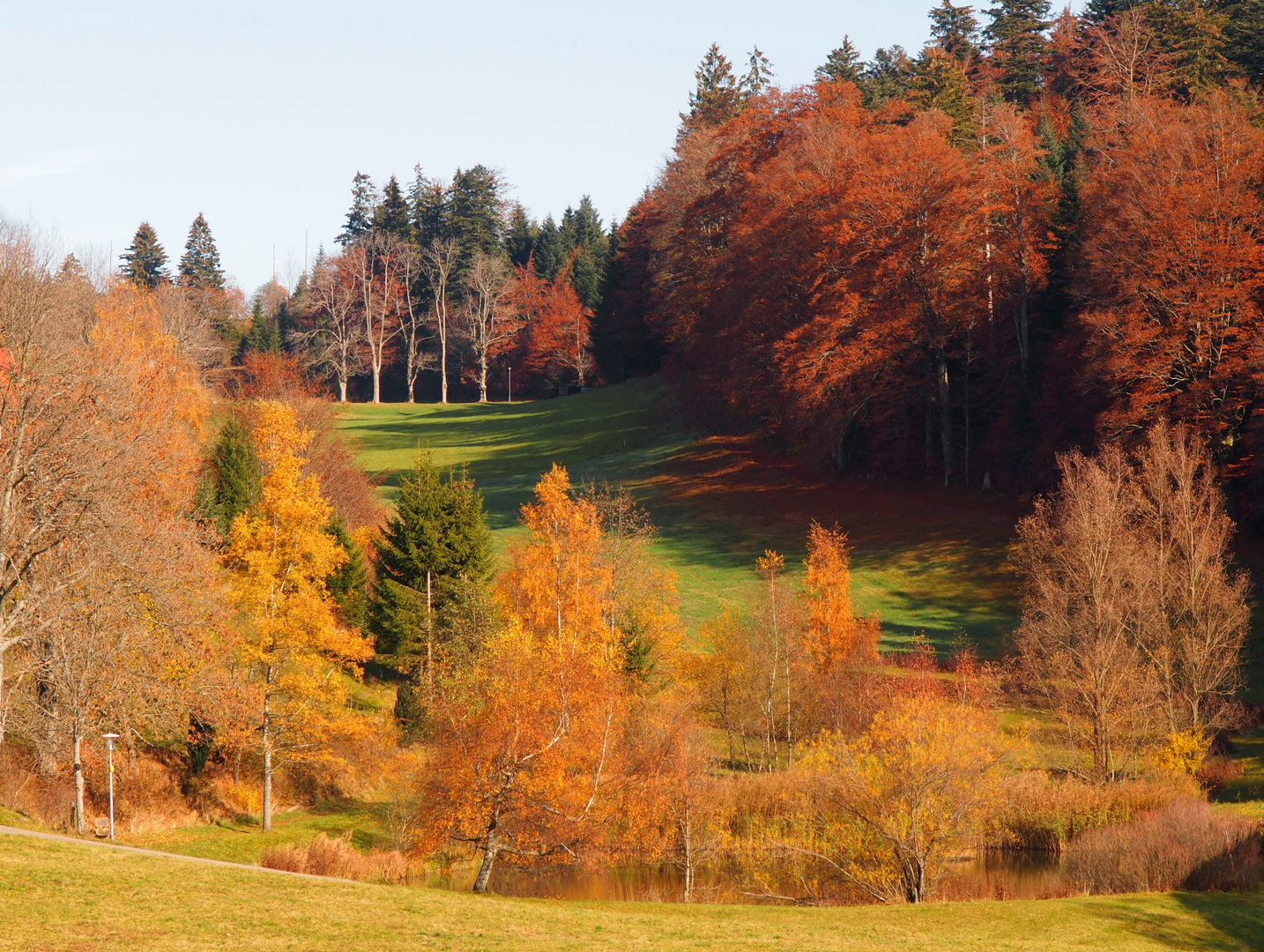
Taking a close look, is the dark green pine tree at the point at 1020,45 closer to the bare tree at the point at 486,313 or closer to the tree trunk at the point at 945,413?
the tree trunk at the point at 945,413

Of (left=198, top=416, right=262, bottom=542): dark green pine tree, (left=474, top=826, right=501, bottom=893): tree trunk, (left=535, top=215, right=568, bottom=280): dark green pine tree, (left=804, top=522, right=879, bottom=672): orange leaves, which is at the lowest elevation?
(left=474, top=826, right=501, bottom=893): tree trunk

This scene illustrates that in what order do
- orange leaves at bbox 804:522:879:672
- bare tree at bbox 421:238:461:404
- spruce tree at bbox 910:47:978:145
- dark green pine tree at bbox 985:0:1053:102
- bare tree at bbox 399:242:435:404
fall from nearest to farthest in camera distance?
orange leaves at bbox 804:522:879:672 → spruce tree at bbox 910:47:978:145 → dark green pine tree at bbox 985:0:1053:102 → bare tree at bbox 399:242:435:404 → bare tree at bbox 421:238:461:404

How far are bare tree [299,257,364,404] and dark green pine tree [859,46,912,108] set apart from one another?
49.2 meters

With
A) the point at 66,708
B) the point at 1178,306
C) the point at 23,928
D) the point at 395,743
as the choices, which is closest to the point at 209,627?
the point at 66,708

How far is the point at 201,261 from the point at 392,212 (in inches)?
942

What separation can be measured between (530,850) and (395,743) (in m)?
9.47

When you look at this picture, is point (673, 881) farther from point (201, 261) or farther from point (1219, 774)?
point (201, 261)

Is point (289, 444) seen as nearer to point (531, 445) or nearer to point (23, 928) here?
point (23, 928)

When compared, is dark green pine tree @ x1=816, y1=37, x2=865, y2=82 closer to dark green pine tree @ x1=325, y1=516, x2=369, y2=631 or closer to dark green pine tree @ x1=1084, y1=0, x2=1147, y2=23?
dark green pine tree @ x1=1084, y1=0, x2=1147, y2=23

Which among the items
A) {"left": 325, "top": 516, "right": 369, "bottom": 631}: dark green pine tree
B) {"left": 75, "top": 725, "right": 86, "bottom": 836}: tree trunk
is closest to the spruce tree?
{"left": 325, "top": 516, "right": 369, "bottom": 631}: dark green pine tree

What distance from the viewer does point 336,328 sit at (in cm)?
10106

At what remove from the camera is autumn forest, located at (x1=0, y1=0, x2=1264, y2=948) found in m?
26.5

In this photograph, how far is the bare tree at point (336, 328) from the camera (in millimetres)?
100188

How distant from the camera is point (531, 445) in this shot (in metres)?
74.8
